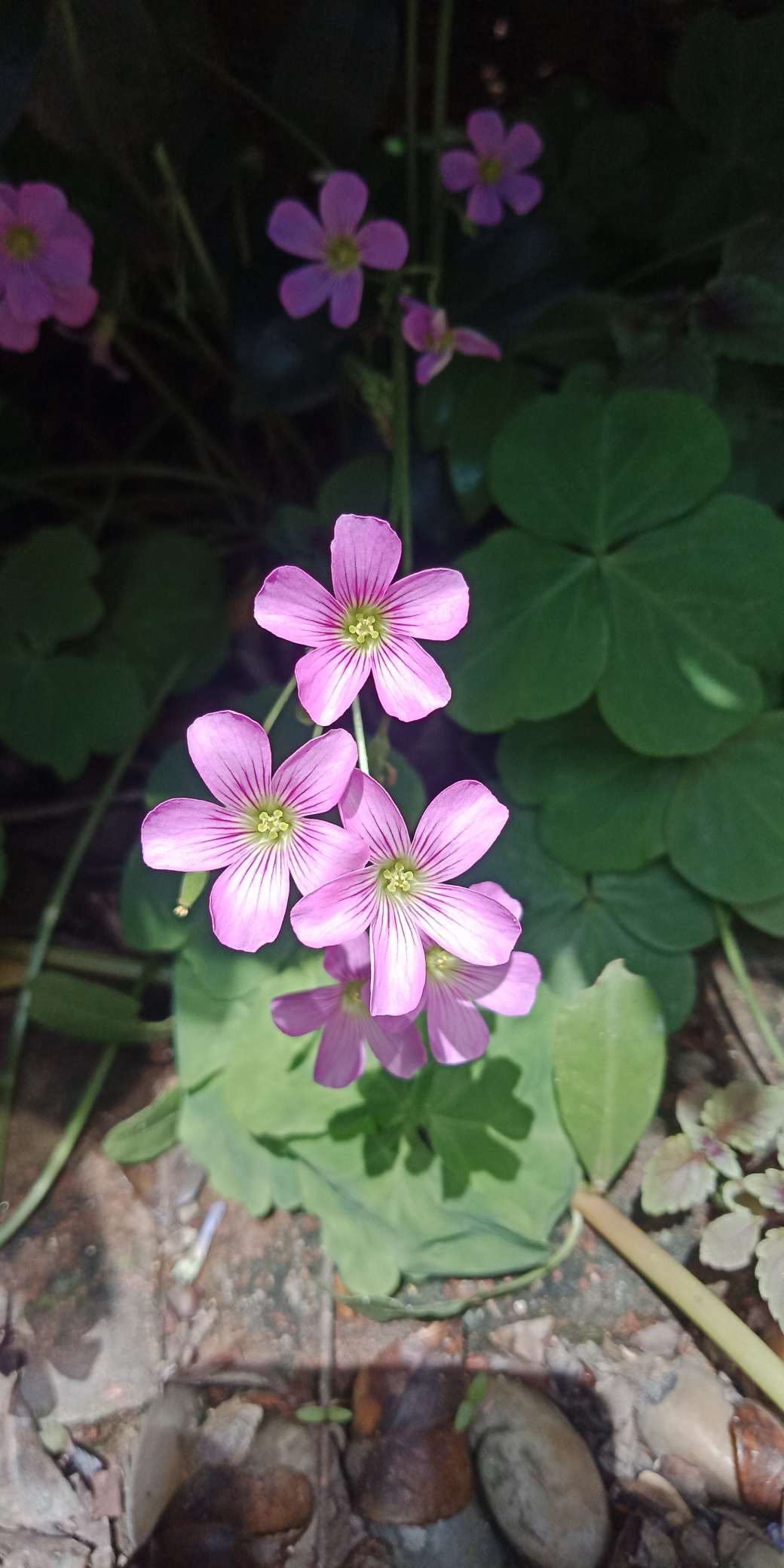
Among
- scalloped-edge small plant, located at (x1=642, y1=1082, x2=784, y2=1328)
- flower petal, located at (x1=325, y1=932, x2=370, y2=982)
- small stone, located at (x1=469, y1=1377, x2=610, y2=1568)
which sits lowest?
small stone, located at (x1=469, y1=1377, x2=610, y2=1568)

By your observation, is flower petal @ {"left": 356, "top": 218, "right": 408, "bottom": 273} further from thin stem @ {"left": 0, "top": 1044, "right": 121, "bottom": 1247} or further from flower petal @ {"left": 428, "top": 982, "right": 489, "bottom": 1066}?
thin stem @ {"left": 0, "top": 1044, "right": 121, "bottom": 1247}

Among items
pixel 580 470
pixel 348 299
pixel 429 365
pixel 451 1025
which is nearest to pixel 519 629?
pixel 580 470

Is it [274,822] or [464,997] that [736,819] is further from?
[274,822]

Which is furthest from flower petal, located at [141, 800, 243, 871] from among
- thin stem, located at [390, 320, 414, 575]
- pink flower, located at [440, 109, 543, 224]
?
pink flower, located at [440, 109, 543, 224]

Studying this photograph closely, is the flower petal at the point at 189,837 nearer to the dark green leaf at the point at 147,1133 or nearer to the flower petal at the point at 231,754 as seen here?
the flower petal at the point at 231,754

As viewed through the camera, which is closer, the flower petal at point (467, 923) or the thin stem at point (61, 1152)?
the flower petal at point (467, 923)

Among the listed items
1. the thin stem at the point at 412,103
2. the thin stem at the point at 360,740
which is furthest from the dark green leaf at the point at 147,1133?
the thin stem at the point at 412,103

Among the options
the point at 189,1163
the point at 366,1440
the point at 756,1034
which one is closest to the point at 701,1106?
the point at 756,1034
